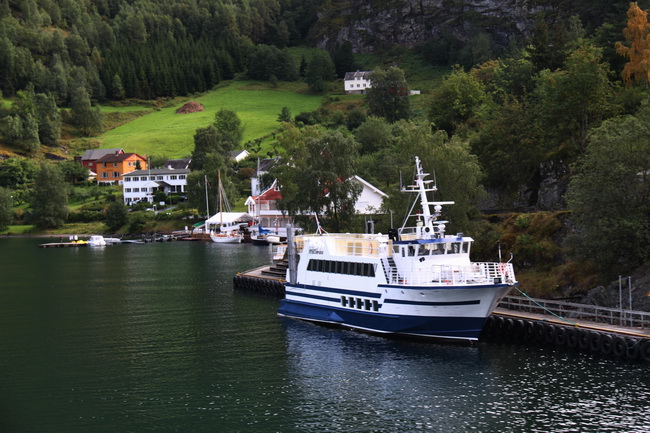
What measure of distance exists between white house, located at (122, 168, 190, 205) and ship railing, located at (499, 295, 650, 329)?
131 m

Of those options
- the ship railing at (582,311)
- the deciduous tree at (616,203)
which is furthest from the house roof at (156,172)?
the deciduous tree at (616,203)

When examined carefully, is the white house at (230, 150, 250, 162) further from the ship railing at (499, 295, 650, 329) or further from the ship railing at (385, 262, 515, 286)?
the ship railing at (385, 262, 515, 286)

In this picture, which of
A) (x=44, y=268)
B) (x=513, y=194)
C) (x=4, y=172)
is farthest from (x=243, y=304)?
(x=4, y=172)

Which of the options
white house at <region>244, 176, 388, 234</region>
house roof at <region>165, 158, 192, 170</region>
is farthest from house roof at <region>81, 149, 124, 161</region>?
white house at <region>244, 176, 388, 234</region>

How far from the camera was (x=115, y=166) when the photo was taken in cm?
18150

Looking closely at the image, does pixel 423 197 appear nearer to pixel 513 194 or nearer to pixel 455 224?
pixel 455 224

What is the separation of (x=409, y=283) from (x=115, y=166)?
488 feet

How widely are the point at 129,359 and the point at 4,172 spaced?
14381 cm

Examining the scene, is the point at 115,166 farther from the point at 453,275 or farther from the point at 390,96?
the point at 453,275

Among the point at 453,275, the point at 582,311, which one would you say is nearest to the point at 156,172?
the point at 453,275

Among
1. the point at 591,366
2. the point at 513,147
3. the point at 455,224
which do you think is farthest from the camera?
the point at 513,147

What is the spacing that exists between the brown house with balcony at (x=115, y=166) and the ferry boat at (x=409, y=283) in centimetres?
13717

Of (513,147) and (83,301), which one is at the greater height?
(513,147)

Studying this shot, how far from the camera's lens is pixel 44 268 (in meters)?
94.2
